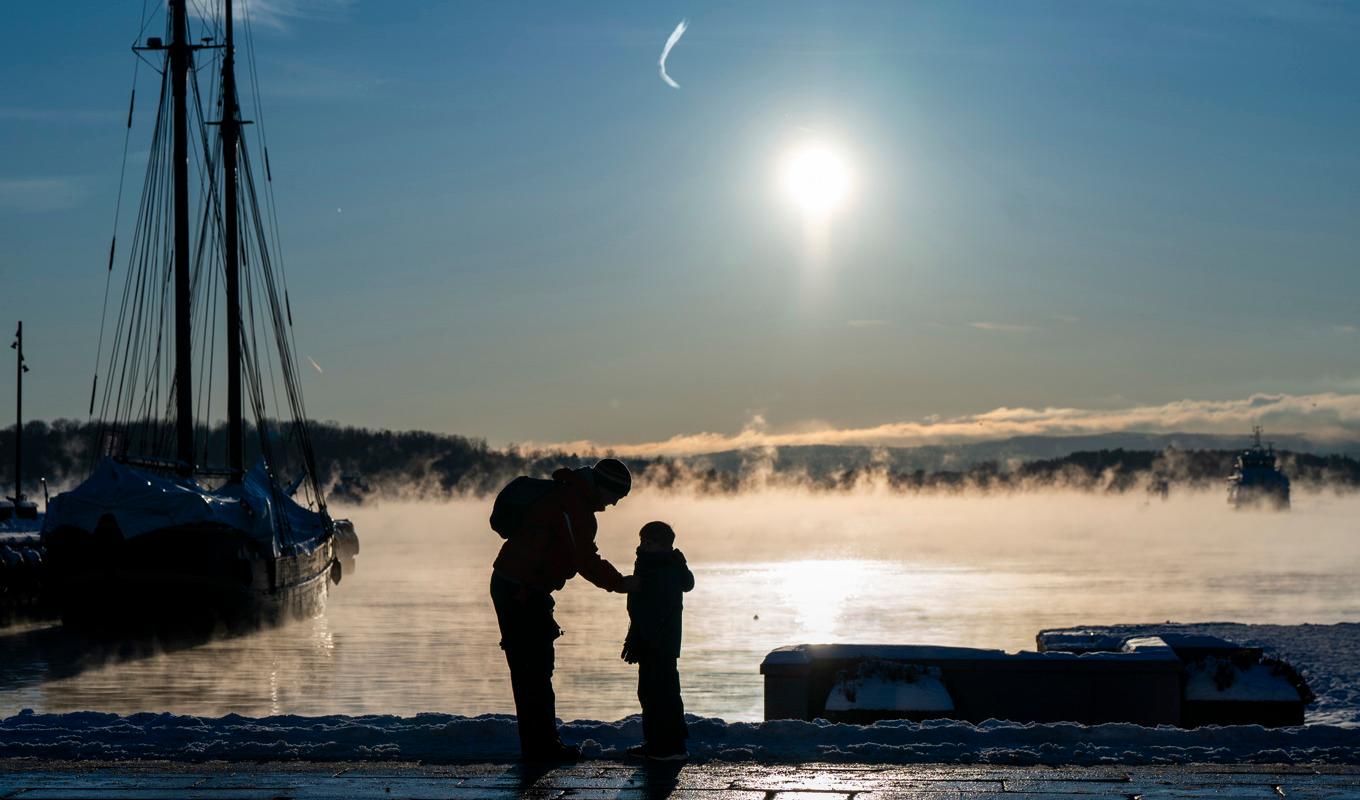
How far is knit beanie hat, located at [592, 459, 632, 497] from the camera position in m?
10.1

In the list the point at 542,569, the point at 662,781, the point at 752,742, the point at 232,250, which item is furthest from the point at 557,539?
the point at 232,250

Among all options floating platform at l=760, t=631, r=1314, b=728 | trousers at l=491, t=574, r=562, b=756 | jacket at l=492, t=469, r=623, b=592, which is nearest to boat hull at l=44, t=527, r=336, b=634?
floating platform at l=760, t=631, r=1314, b=728

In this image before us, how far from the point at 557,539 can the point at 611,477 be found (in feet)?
1.75

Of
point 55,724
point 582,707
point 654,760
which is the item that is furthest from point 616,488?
point 582,707

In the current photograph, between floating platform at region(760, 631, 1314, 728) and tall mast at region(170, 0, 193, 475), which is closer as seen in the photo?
floating platform at region(760, 631, 1314, 728)

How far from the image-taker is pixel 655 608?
33.4 ft

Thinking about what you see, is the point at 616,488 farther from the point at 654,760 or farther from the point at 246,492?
the point at 246,492

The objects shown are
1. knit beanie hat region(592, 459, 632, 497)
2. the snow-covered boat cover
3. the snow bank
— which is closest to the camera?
the snow bank

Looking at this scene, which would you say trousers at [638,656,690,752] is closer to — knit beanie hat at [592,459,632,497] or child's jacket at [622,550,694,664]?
child's jacket at [622,550,694,664]

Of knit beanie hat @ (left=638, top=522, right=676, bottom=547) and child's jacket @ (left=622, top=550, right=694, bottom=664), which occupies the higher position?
knit beanie hat @ (left=638, top=522, right=676, bottom=547)

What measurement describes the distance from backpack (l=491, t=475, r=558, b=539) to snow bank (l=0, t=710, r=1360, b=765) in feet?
4.99

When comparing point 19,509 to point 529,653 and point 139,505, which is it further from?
point 529,653

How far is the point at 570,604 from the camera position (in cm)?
6350

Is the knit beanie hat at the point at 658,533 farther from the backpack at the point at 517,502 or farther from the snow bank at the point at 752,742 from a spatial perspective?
the snow bank at the point at 752,742
